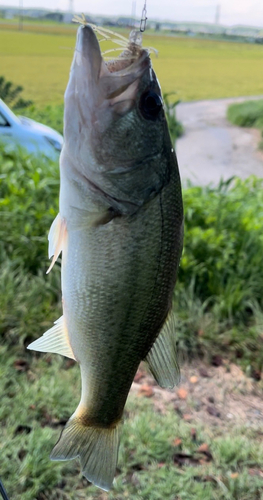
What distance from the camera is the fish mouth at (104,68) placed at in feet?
2.72

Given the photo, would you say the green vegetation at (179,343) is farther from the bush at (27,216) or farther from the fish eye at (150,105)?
the fish eye at (150,105)

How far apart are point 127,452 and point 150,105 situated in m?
1.66

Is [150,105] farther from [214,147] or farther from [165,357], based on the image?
[214,147]

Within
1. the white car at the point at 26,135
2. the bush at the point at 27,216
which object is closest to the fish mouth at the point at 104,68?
the bush at the point at 27,216

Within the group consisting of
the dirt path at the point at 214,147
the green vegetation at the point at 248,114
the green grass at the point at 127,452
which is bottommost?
the dirt path at the point at 214,147

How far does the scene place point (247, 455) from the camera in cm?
214

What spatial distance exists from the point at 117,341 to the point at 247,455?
56.7 inches

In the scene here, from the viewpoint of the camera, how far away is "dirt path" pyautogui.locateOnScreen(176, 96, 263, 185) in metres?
6.54

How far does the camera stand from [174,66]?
8.27m

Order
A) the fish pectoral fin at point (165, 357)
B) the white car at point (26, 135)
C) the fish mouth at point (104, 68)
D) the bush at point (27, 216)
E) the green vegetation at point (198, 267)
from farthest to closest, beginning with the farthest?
the white car at point (26, 135)
the bush at point (27, 216)
the green vegetation at point (198, 267)
the fish pectoral fin at point (165, 357)
the fish mouth at point (104, 68)

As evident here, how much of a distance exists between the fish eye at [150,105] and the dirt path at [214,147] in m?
4.52

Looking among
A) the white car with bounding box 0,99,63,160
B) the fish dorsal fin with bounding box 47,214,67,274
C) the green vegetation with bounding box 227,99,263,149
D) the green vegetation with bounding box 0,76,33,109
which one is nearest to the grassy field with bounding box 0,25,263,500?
the fish dorsal fin with bounding box 47,214,67,274

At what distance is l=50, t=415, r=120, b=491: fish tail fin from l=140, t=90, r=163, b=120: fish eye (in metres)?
0.71

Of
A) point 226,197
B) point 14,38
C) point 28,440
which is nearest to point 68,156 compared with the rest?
point 28,440
